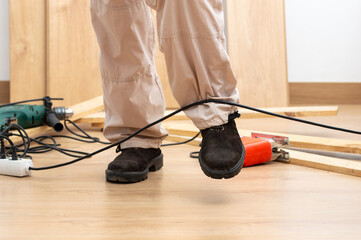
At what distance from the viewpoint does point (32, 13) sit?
2.58m

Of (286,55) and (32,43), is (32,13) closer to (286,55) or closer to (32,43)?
(32,43)

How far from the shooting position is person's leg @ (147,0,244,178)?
0.81 meters

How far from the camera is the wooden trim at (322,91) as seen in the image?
9.52 ft

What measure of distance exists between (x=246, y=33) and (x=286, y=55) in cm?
31

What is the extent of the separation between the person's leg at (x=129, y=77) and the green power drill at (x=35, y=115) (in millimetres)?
557

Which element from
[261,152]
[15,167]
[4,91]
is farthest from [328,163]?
[4,91]

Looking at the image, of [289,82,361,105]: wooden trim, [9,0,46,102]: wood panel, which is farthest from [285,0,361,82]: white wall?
[9,0,46,102]: wood panel

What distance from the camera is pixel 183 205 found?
0.79 metres

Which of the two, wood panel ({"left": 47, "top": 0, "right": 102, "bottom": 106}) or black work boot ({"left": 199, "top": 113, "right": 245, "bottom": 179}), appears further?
wood panel ({"left": 47, "top": 0, "right": 102, "bottom": 106})

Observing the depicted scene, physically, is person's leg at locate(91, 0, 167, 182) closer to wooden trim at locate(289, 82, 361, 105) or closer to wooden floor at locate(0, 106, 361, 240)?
wooden floor at locate(0, 106, 361, 240)

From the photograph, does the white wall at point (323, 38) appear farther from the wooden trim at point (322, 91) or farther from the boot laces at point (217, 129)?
the boot laces at point (217, 129)

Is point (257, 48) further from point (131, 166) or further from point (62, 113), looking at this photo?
point (131, 166)

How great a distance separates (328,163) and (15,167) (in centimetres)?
79

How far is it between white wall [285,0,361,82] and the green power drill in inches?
67.9
